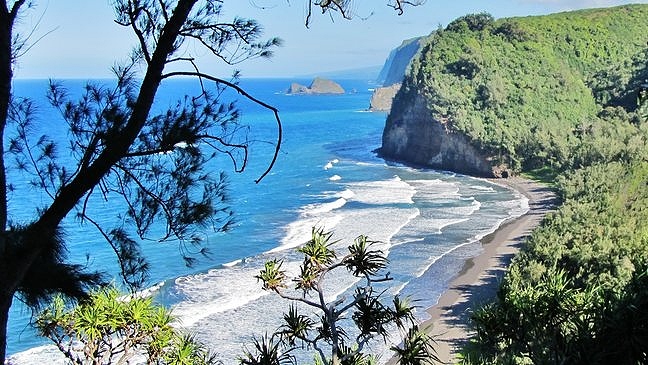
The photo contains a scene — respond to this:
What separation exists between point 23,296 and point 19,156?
694 mm

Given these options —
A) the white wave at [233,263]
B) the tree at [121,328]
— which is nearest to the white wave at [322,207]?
the white wave at [233,263]

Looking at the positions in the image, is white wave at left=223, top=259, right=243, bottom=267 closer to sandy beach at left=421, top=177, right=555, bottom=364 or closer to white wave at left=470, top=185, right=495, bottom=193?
sandy beach at left=421, top=177, right=555, bottom=364

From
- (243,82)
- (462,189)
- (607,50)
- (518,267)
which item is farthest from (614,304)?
(607,50)

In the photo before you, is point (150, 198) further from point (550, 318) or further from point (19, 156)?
point (550, 318)

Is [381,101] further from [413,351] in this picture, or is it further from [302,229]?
[413,351]

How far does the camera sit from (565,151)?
39.2 metres

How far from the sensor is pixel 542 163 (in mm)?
41469

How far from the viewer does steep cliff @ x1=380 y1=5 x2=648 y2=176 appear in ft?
135

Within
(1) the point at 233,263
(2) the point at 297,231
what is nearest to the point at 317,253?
(1) the point at 233,263

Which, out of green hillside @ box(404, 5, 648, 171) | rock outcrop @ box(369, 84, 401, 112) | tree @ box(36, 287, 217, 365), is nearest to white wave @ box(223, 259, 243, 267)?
tree @ box(36, 287, 217, 365)

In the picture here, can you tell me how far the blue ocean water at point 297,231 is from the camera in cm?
1538

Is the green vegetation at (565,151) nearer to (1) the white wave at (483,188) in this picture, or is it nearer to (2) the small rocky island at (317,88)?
(1) the white wave at (483,188)

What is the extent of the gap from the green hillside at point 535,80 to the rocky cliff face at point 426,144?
587 millimetres

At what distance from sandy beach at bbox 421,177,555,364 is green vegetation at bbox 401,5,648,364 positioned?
0.98m
